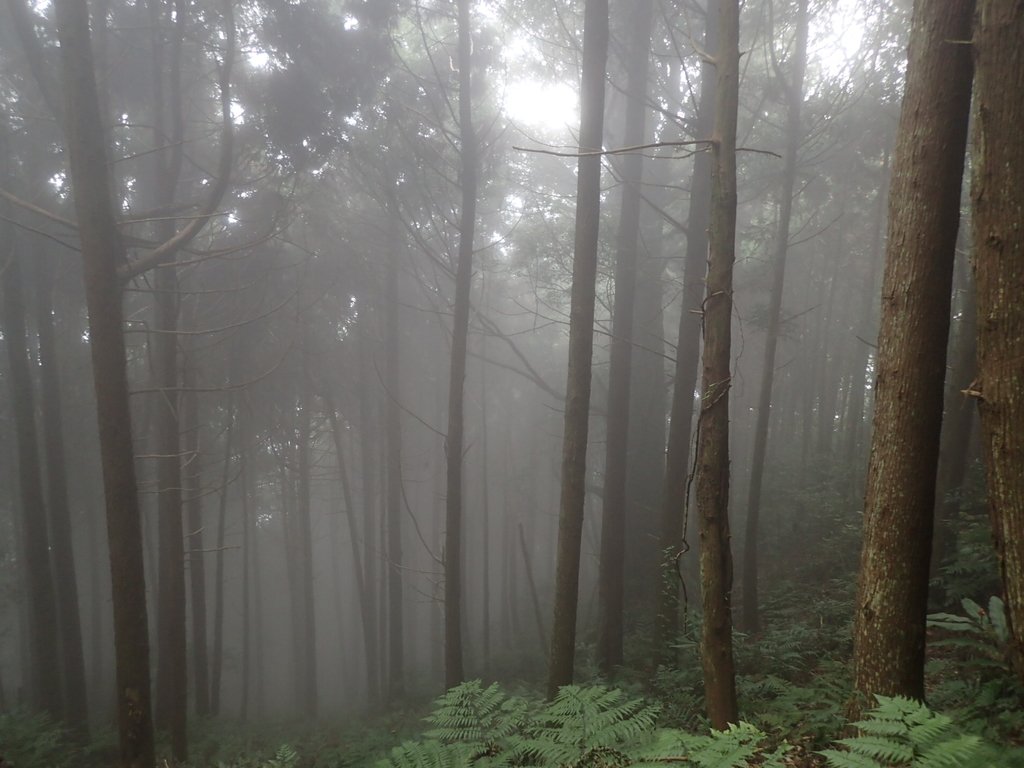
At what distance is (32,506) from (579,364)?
11738mm

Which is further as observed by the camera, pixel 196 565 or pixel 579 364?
pixel 196 565

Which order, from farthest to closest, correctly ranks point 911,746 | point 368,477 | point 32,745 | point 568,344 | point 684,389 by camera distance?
point 368,477
point 568,344
point 684,389
point 32,745
point 911,746

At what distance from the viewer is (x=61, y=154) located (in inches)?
461

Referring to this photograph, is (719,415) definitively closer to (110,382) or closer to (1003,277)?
(1003,277)

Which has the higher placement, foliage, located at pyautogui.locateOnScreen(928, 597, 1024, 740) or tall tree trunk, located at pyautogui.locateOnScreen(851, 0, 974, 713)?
tall tree trunk, located at pyautogui.locateOnScreen(851, 0, 974, 713)

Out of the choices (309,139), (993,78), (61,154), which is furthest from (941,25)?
(61,154)

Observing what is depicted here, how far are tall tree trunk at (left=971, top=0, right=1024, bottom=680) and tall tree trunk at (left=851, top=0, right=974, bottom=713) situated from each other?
33 centimetres

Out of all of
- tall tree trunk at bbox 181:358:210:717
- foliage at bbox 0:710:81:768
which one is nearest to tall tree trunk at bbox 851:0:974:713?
foliage at bbox 0:710:81:768

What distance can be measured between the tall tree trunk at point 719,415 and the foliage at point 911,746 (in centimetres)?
179

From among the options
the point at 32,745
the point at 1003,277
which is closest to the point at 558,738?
the point at 1003,277

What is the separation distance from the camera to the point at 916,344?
3596 mm

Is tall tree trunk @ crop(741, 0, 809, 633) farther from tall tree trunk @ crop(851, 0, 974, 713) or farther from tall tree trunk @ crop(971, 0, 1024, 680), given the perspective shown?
tall tree trunk @ crop(971, 0, 1024, 680)

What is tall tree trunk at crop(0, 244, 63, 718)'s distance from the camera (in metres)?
11.8

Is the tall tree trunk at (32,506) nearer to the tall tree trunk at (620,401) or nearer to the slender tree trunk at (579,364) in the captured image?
the slender tree trunk at (579,364)
